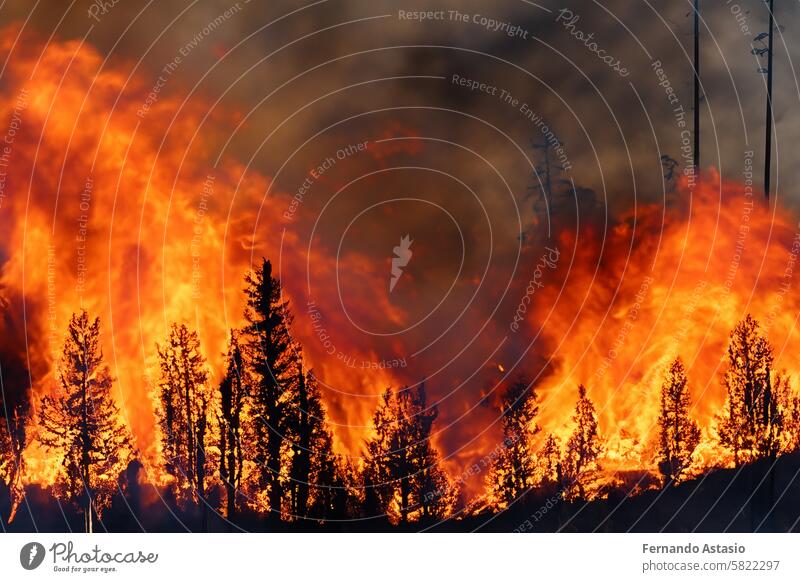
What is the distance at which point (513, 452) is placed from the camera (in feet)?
41.4

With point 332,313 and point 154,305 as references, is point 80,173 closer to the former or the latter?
point 154,305

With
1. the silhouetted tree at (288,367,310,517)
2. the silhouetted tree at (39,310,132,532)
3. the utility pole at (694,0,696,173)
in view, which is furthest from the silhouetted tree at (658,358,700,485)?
the silhouetted tree at (39,310,132,532)

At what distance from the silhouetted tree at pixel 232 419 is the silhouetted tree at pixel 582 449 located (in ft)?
12.4

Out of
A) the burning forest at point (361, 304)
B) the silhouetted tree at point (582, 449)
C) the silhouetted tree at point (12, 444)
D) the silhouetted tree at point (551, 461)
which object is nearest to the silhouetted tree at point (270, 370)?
the burning forest at point (361, 304)

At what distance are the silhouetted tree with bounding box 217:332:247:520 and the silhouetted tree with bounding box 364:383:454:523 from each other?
150cm

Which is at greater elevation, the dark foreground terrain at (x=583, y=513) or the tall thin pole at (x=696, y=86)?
the tall thin pole at (x=696, y=86)

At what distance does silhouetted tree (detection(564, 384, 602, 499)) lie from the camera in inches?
497

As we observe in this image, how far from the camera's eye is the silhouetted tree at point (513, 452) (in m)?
12.6

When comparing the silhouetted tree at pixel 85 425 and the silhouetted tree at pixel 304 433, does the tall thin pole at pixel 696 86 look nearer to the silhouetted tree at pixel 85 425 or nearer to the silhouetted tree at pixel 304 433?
the silhouetted tree at pixel 304 433
